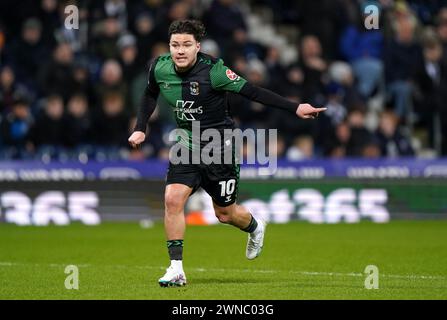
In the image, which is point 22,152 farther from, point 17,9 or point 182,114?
point 182,114

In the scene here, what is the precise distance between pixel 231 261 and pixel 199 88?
317cm

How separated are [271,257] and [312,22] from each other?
33.4 ft

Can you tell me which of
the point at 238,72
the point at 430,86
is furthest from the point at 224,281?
the point at 430,86

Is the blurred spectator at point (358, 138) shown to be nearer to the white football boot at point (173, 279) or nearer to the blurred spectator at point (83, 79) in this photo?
the blurred spectator at point (83, 79)

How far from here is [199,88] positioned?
A: 10531 millimetres

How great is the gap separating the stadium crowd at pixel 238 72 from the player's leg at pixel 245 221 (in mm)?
8450

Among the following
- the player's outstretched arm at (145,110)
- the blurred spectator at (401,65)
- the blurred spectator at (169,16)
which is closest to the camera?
the player's outstretched arm at (145,110)

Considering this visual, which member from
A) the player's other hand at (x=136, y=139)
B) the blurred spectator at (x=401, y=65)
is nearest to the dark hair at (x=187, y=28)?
the player's other hand at (x=136, y=139)

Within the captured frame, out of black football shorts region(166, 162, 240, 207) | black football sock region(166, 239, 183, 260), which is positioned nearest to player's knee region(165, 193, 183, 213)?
black football shorts region(166, 162, 240, 207)

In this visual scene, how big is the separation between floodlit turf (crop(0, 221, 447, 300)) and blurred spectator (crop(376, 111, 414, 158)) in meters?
2.31

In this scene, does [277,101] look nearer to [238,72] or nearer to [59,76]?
[238,72]

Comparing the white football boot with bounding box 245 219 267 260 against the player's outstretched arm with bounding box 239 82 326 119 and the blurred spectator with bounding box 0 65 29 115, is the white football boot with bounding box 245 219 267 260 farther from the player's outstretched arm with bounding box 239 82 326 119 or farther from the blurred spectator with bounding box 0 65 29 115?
the blurred spectator with bounding box 0 65 29 115

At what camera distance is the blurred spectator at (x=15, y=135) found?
20203 millimetres

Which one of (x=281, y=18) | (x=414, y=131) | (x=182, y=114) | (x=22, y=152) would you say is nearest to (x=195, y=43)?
(x=182, y=114)
